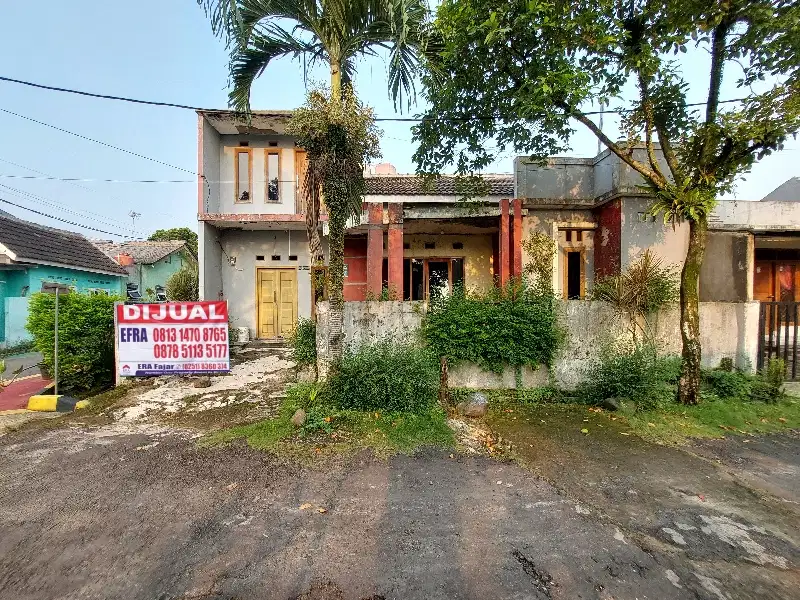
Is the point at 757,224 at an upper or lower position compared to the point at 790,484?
upper

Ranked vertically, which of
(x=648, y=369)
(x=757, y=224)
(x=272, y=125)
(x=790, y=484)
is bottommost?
(x=790, y=484)

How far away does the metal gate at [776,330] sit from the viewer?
275 inches

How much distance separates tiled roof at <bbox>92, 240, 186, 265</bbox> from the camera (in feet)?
67.0

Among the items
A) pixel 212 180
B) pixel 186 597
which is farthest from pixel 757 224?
pixel 212 180

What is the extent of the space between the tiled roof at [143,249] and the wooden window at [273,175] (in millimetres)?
13034

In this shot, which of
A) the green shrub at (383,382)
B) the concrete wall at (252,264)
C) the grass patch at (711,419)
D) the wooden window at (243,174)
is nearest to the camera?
the grass patch at (711,419)

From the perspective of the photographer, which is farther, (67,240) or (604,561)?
(67,240)

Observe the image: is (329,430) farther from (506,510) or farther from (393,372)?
(506,510)

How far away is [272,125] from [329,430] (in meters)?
9.30

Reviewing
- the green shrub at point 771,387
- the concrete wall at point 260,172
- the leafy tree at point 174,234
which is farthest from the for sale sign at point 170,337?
the leafy tree at point 174,234

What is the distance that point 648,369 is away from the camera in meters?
5.91

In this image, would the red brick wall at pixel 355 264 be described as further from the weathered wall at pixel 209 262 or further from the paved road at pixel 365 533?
the paved road at pixel 365 533

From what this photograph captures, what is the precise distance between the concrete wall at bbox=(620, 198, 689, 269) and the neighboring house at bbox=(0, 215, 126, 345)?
13379 millimetres

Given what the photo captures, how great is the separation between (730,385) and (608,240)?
12.7 feet
